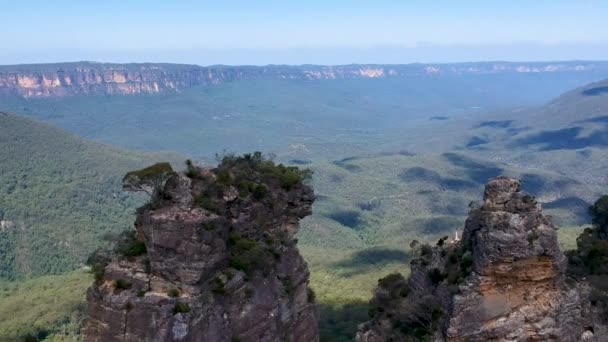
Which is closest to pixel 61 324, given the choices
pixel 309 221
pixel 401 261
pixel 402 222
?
pixel 401 261

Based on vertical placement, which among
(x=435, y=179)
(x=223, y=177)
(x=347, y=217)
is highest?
(x=223, y=177)

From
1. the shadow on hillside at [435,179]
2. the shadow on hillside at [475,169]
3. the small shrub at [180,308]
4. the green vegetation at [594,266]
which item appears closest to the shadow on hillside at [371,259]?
the green vegetation at [594,266]

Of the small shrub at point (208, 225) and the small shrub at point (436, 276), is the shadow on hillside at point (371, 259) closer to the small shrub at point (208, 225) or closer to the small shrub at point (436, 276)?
the small shrub at point (436, 276)

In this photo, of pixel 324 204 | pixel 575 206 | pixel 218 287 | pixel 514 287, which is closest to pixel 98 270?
pixel 218 287

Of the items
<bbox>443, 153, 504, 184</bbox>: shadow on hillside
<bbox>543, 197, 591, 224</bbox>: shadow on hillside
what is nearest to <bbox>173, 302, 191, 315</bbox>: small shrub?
<bbox>543, 197, 591, 224</bbox>: shadow on hillside

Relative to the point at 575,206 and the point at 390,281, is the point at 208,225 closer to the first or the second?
the point at 390,281

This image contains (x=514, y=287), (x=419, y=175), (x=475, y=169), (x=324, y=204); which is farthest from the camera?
(x=475, y=169)

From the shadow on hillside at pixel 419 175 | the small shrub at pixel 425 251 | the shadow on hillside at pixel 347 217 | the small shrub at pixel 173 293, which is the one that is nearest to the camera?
the small shrub at pixel 173 293
